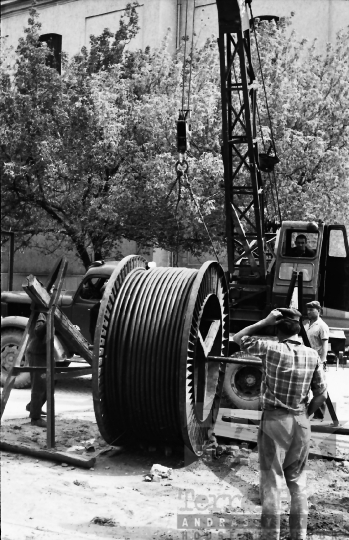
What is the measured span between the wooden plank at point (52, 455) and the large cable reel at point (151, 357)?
0.38m

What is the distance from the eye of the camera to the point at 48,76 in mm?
18344

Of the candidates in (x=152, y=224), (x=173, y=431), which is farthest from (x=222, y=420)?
(x=152, y=224)

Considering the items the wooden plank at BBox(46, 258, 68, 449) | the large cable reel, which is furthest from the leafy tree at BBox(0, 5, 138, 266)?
the large cable reel

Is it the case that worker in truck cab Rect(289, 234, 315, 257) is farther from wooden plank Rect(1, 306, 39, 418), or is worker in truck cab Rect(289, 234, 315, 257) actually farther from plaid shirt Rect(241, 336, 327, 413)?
plaid shirt Rect(241, 336, 327, 413)

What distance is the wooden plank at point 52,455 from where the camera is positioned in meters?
7.11

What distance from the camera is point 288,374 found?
206 inches

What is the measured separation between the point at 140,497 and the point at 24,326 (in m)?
6.60

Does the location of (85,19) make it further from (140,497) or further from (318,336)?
(140,497)

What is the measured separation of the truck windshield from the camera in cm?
1125

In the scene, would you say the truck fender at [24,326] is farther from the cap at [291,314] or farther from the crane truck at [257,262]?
the cap at [291,314]

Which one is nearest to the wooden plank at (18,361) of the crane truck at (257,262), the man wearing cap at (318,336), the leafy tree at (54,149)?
the crane truck at (257,262)

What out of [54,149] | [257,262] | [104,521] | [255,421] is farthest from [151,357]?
[54,149]

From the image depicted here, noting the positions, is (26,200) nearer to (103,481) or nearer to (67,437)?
(67,437)

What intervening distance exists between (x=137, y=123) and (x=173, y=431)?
1187 cm
